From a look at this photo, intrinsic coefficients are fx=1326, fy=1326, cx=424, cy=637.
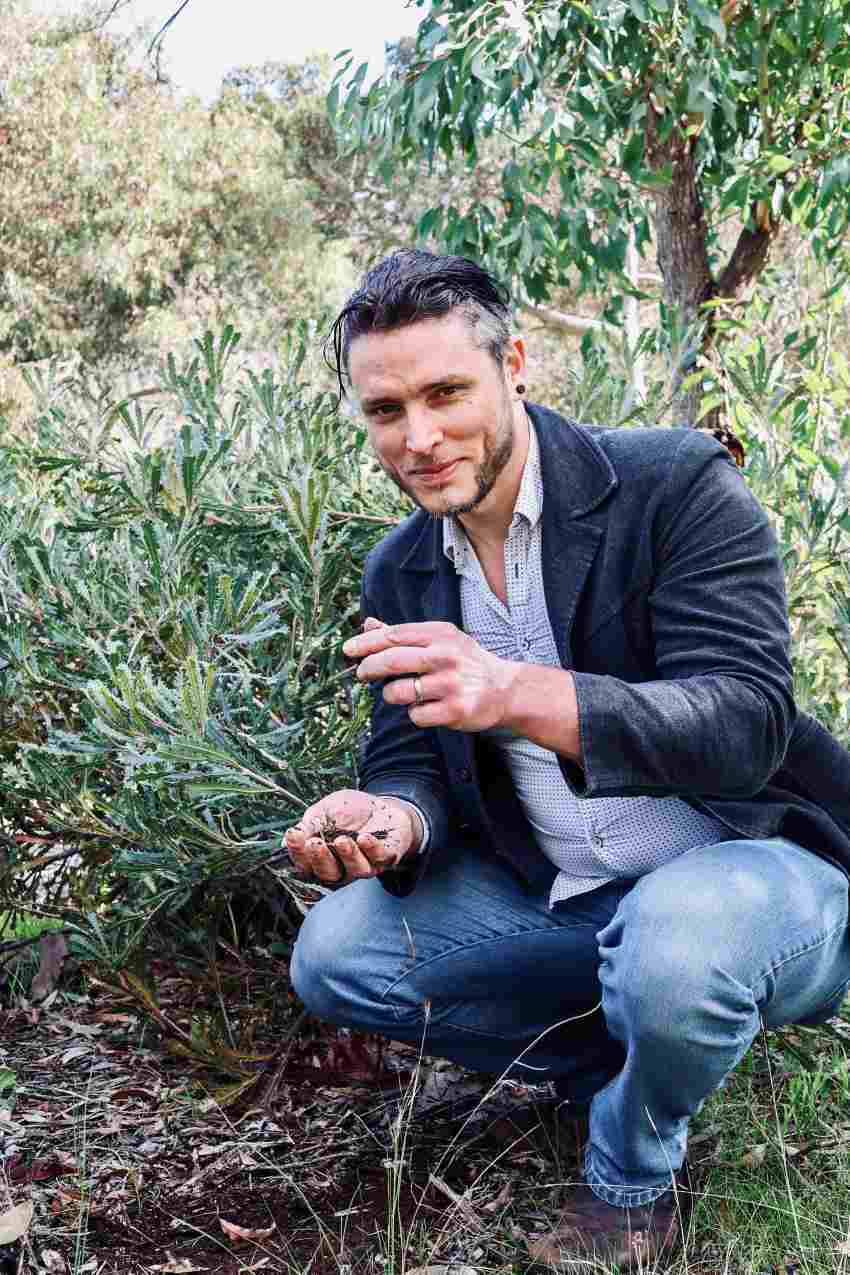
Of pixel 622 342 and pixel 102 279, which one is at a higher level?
pixel 102 279

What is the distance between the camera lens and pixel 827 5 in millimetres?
4398

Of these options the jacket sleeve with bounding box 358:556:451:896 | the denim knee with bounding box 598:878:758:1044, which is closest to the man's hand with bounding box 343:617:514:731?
the denim knee with bounding box 598:878:758:1044

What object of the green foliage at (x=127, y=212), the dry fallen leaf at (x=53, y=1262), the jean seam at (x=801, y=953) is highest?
the green foliage at (x=127, y=212)

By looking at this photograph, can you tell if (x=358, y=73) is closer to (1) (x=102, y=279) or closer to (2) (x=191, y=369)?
(2) (x=191, y=369)

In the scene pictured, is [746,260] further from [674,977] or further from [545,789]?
[674,977]

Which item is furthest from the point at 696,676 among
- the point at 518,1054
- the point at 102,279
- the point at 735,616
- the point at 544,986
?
the point at 102,279

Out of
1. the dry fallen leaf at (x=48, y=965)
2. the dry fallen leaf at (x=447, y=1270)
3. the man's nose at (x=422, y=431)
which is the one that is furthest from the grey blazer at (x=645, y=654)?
the dry fallen leaf at (x=48, y=965)

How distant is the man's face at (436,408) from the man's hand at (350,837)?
1.79 feet

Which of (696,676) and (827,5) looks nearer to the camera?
(696,676)

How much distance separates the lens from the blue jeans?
2074 mm

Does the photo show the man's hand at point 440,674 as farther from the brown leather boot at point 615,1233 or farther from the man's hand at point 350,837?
Answer: the brown leather boot at point 615,1233

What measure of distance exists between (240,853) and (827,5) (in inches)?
140

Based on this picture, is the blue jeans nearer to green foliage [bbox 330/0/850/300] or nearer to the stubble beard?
the stubble beard

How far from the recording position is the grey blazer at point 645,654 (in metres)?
2.04
